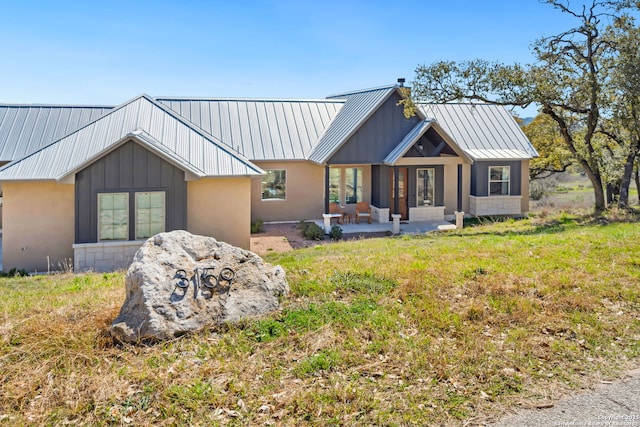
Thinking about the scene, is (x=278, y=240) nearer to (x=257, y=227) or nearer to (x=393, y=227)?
(x=257, y=227)

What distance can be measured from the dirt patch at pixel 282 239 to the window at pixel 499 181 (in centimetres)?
755

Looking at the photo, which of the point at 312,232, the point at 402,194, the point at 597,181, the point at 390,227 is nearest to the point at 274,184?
the point at 312,232

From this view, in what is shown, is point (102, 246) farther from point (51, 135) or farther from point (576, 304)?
point (576, 304)

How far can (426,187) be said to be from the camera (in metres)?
22.6

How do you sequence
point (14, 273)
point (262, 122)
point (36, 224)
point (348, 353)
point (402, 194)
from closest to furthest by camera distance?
point (348, 353) < point (14, 273) < point (36, 224) < point (402, 194) < point (262, 122)

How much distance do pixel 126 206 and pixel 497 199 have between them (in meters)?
17.1

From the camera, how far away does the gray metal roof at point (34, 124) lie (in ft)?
64.8

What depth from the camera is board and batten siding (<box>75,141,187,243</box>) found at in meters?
14.0

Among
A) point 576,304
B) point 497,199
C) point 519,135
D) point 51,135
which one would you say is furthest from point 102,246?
point 519,135

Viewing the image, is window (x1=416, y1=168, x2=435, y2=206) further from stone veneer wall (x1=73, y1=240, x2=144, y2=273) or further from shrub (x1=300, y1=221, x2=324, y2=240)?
stone veneer wall (x1=73, y1=240, x2=144, y2=273)

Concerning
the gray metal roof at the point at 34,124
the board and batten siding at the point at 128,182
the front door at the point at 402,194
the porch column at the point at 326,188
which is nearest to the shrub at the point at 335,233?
the porch column at the point at 326,188

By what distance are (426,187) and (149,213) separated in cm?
1256

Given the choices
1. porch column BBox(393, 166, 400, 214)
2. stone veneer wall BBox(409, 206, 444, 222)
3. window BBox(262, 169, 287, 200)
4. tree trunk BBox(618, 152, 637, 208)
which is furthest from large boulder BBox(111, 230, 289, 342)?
tree trunk BBox(618, 152, 637, 208)

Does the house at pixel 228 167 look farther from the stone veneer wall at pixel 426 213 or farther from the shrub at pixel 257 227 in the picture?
the shrub at pixel 257 227
